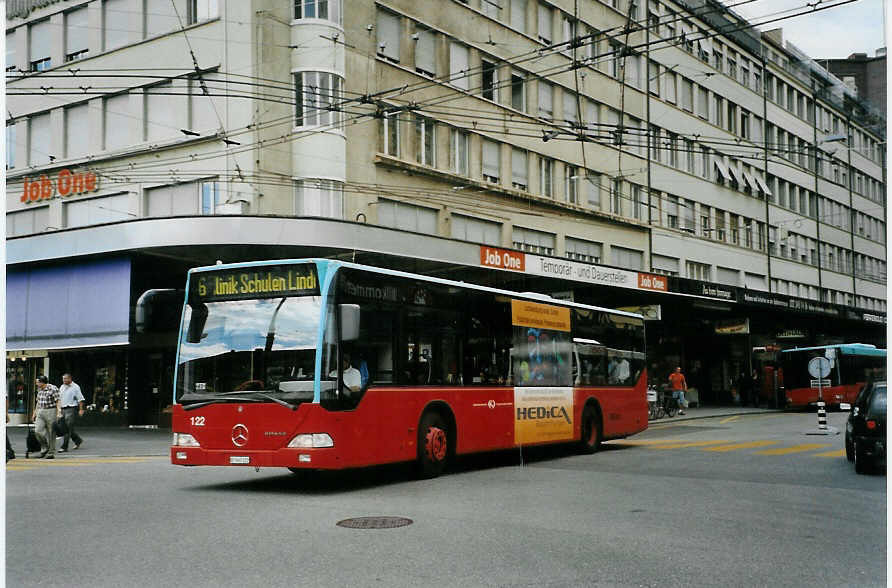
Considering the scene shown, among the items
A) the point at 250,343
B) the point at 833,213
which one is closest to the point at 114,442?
the point at 250,343

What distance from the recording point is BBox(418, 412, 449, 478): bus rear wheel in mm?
→ 14453

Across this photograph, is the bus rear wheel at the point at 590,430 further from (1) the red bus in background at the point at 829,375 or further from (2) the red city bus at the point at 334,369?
(1) the red bus in background at the point at 829,375

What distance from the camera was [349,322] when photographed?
41.6 feet

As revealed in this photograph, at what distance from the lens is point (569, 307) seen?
746 inches

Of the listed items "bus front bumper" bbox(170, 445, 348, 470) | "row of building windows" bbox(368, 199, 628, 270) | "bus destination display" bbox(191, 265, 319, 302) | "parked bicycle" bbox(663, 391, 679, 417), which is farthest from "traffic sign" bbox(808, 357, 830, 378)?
"bus destination display" bbox(191, 265, 319, 302)

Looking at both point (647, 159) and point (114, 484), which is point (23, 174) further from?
point (647, 159)

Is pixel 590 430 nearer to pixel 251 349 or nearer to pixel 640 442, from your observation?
pixel 640 442

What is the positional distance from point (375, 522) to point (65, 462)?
10.6 metres

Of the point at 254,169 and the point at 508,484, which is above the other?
the point at 254,169

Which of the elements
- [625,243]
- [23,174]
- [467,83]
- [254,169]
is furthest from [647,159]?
[23,174]

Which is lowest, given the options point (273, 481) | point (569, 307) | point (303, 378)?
point (273, 481)

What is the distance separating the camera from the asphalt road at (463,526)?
757 cm

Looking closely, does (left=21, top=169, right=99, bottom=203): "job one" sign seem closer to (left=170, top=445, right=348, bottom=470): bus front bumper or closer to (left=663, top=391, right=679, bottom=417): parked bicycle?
(left=170, top=445, right=348, bottom=470): bus front bumper

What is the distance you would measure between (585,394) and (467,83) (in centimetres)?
1838
